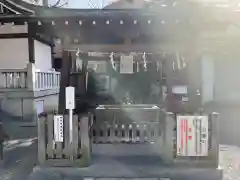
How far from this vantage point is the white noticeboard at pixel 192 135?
6.00 m

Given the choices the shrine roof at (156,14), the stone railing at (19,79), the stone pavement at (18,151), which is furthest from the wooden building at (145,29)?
the stone railing at (19,79)

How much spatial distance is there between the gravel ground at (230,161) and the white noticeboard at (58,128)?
335cm

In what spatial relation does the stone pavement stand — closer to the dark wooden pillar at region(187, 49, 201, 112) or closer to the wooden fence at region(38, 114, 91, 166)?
the wooden fence at region(38, 114, 91, 166)

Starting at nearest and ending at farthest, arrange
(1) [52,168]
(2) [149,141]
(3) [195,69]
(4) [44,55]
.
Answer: (1) [52,168]
(2) [149,141]
(3) [195,69]
(4) [44,55]

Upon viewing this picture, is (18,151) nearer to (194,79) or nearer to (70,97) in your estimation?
(70,97)

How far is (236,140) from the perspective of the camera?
30.8 ft

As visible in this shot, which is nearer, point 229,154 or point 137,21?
point 137,21

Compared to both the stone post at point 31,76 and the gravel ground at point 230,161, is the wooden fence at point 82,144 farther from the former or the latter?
the stone post at point 31,76

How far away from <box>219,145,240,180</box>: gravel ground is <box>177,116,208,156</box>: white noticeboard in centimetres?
71

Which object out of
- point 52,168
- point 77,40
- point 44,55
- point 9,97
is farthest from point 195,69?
point 44,55

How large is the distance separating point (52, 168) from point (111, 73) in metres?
4.40

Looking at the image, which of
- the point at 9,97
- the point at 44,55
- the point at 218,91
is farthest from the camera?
the point at 44,55

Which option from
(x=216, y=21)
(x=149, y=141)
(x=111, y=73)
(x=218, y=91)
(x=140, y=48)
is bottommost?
(x=149, y=141)

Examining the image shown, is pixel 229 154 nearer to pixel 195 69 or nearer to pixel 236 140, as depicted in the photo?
pixel 236 140
